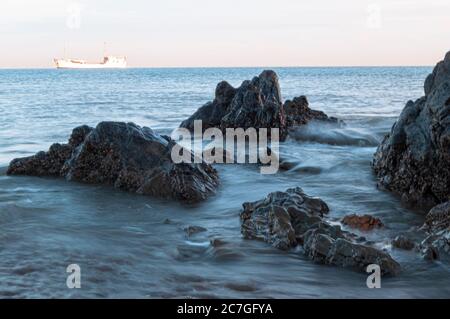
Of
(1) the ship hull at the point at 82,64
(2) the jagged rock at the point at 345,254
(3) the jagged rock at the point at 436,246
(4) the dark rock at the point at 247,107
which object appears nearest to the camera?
(2) the jagged rock at the point at 345,254

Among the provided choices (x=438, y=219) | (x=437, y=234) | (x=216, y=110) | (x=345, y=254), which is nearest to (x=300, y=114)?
(x=216, y=110)

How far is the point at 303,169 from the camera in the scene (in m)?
11.7

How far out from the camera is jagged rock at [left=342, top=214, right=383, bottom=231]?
725 centimetres

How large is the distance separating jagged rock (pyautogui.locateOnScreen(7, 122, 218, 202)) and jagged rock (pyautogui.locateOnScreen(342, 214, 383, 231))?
2.54 m

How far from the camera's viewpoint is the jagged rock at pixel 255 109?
702 inches

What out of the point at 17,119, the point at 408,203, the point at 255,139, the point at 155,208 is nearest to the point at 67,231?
the point at 155,208

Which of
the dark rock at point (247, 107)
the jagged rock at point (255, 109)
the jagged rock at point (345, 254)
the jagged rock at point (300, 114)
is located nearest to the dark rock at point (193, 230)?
the jagged rock at point (345, 254)

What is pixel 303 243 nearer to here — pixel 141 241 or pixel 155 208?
pixel 141 241

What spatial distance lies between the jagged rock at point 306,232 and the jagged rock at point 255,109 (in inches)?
370

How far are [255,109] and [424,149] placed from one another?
9.64 meters

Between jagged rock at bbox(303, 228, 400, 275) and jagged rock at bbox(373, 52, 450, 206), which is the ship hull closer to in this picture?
jagged rock at bbox(373, 52, 450, 206)

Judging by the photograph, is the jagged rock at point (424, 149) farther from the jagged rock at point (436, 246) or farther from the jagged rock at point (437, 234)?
the jagged rock at point (436, 246)

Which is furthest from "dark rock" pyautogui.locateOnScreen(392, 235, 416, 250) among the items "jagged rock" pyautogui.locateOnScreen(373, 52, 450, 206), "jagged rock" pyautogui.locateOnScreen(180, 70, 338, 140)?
"jagged rock" pyautogui.locateOnScreen(180, 70, 338, 140)
